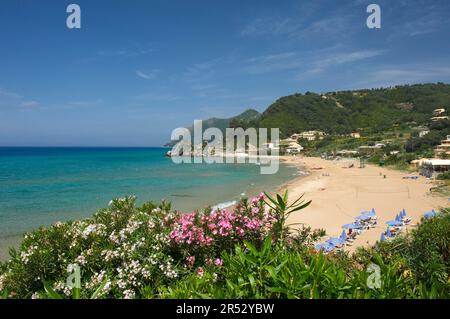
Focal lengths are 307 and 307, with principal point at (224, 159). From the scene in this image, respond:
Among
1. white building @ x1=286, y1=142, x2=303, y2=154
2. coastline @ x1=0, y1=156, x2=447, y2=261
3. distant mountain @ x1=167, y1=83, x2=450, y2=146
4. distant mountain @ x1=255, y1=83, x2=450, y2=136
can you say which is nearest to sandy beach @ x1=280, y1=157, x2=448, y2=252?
coastline @ x1=0, y1=156, x2=447, y2=261

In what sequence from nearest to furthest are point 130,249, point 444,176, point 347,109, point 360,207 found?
point 130,249, point 360,207, point 444,176, point 347,109

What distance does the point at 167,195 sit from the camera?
24.6m

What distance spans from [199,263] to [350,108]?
5328 inches

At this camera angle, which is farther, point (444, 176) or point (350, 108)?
point (350, 108)

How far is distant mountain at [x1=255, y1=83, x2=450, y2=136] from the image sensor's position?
109688 mm

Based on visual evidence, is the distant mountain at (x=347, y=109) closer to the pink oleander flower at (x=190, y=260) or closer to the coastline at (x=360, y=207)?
the coastline at (x=360, y=207)

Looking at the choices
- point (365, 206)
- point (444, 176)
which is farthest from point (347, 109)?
point (365, 206)

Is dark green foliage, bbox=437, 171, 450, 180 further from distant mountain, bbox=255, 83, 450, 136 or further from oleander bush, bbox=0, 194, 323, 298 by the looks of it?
distant mountain, bbox=255, 83, 450, 136

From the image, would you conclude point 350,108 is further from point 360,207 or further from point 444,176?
point 360,207

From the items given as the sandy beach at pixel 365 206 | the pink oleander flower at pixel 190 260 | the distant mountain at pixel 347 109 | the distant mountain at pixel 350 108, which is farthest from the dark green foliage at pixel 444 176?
the distant mountain at pixel 350 108

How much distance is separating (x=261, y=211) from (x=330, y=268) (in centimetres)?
177

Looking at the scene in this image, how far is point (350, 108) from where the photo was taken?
4995 inches

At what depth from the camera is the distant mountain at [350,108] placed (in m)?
110

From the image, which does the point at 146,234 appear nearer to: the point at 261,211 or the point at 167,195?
the point at 261,211
